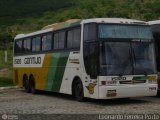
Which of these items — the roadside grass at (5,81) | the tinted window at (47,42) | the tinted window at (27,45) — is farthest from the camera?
the roadside grass at (5,81)

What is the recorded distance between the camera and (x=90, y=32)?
63.6ft

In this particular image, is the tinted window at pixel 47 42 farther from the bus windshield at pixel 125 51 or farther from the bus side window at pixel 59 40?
the bus windshield at pixel 125 51

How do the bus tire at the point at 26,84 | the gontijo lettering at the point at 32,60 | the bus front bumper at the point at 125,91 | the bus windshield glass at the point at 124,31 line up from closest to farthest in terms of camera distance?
the bus front bumper at the point at 125,91 < the bus windshield glass at the point at 124,31 < the gontijo lettering at the point at 32,60 < the bus tire at the point at 26,84

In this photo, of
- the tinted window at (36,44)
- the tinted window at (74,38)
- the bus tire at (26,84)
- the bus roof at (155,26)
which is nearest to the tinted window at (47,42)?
the tinted window at (36,44)

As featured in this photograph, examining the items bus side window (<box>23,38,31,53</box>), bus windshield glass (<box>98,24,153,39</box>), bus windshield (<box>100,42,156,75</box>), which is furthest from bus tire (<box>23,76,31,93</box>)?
bus windshield (<box>100,42,156,75</box>)

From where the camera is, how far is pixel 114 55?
18.8 metres

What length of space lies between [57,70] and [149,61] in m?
4.62

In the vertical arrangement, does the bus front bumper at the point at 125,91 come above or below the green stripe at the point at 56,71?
below

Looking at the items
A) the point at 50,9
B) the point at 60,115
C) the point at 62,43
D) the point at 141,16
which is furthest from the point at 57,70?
the point at 50,9

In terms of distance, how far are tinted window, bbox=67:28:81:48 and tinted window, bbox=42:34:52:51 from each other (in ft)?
7.23

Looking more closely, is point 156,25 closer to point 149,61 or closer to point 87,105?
point 149,61

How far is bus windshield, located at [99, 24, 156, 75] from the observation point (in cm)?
1867

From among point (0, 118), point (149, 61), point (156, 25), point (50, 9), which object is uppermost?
point (50, 9)

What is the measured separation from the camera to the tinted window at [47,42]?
76.7ft
